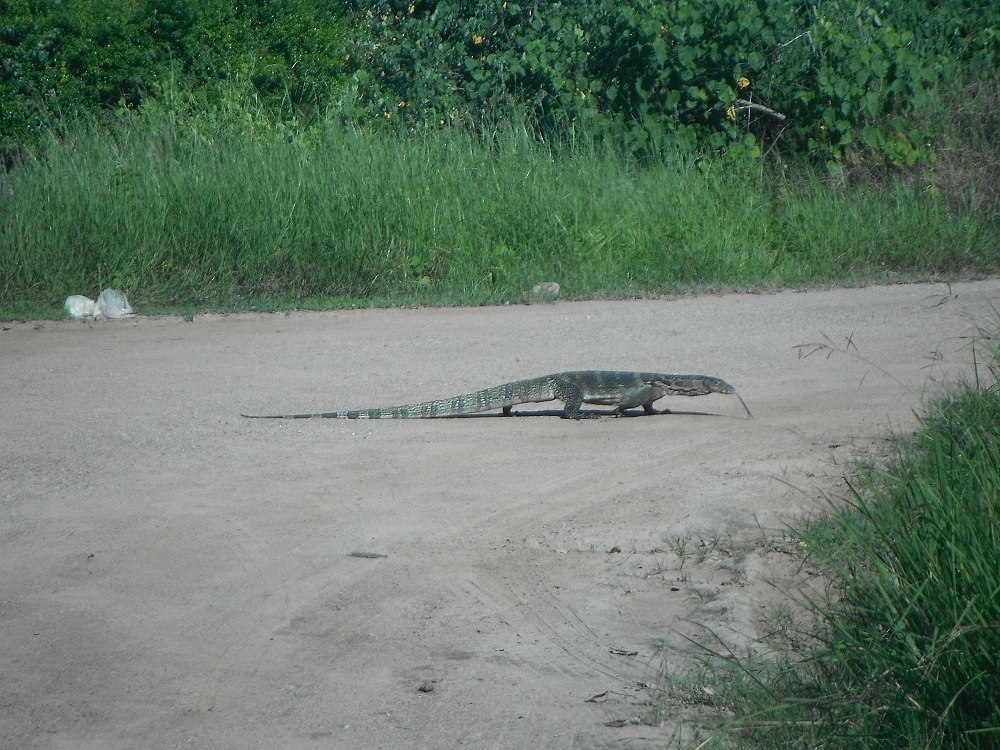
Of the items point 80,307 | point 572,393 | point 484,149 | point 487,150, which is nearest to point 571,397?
point 572,393

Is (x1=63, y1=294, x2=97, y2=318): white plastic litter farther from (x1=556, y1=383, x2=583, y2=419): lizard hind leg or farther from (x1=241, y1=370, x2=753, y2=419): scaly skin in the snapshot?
(x1=556, y1=383, x2=583, y2=419): lizard hind leg

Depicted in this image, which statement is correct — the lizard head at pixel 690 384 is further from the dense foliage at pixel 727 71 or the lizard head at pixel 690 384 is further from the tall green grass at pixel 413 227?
the dense foliage at pixel 727 71

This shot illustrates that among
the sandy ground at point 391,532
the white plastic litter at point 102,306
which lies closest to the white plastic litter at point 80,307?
the white plastic litter at point 102,306

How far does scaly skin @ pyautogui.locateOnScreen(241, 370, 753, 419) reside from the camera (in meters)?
6.50

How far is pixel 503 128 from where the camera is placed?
44.2ft

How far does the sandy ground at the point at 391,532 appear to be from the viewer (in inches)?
136

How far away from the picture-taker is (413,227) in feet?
37.4

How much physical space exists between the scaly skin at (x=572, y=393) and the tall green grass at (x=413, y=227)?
3762mm

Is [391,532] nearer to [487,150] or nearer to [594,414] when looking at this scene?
[594,414]

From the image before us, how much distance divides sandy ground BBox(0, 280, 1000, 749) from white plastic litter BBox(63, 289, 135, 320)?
1643mm

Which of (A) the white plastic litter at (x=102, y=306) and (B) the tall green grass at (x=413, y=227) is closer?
(A) the white plastic litter at (x=102, y=306)

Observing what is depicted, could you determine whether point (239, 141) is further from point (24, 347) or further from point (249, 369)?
point (249, 369)

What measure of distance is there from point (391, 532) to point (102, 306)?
20.7 feet

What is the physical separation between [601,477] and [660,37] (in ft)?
30.3
